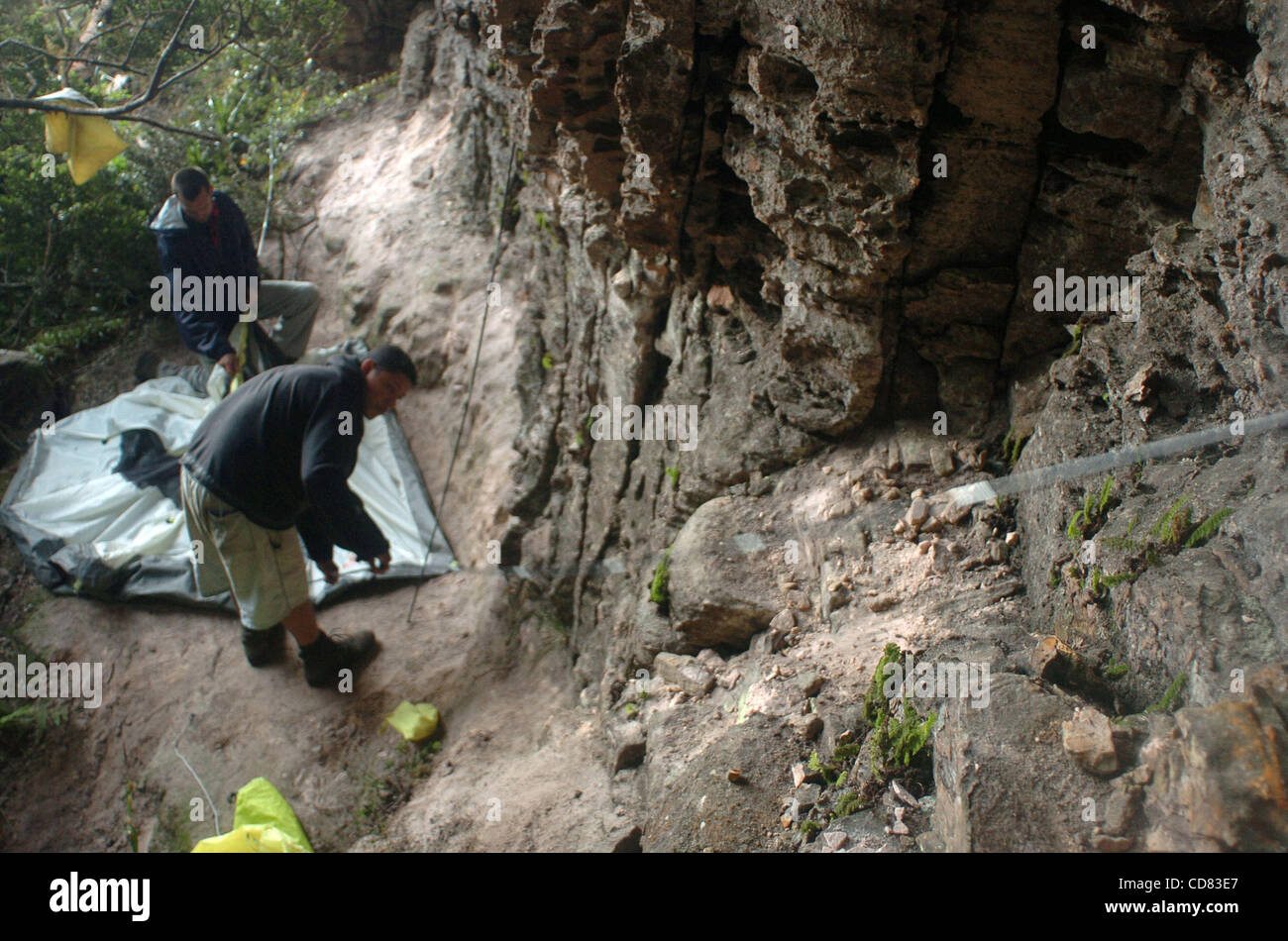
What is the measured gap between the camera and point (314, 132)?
340 inches

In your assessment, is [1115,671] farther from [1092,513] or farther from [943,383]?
[943,383]

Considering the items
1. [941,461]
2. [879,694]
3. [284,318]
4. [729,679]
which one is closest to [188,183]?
[284,318]

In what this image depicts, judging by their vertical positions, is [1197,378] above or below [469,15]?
below

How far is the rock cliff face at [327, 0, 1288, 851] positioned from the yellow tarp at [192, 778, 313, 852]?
1502 mm

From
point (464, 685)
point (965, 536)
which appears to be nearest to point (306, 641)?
point (464, 685)

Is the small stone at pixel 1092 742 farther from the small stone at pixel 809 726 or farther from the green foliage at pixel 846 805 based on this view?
the small stone at pixel 809 726

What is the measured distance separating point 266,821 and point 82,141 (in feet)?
15.2

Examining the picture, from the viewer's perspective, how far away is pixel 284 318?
6.96 m

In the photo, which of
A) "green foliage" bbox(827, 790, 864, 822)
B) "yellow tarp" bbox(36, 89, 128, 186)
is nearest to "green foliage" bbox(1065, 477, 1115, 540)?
"green foliage" bbox(827, 790, 864, 822)

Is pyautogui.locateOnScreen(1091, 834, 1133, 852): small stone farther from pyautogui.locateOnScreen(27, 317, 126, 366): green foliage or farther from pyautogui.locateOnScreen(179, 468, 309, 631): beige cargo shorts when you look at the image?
pyautogui.locateOnScreen(27, 317, 126, 366): green foliage

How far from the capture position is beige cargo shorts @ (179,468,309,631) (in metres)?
4.56

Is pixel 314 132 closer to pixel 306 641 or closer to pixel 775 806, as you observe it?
pixel 306 641

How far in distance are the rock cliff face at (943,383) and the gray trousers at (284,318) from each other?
10.2ft

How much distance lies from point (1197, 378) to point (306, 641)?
4.65 metres
